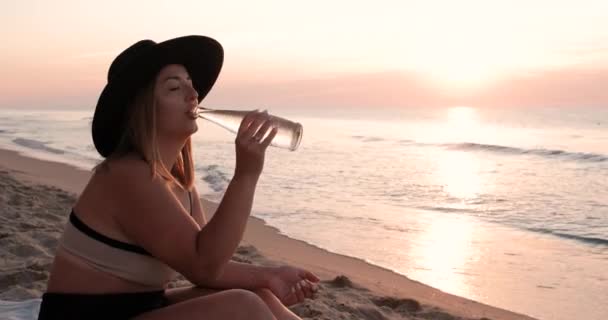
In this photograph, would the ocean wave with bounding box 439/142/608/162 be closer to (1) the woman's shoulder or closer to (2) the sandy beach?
(2) the sandy beach

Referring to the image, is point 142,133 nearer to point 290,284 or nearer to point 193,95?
point 193,95

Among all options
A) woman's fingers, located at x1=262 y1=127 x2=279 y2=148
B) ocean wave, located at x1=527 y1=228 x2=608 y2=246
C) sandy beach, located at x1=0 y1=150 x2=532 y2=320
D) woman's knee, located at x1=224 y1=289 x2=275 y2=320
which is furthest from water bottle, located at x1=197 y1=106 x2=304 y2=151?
ocean wave, located at x1=527 y1=228 x2=608 y2=246

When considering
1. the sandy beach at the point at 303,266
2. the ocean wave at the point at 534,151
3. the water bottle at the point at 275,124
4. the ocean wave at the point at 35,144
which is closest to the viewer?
the water bottle at the point at 275,124

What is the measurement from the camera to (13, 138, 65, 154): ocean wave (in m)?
20.4

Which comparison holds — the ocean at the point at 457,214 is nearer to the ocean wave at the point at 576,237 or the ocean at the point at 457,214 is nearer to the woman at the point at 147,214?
the ocean wave at the point at 576,237

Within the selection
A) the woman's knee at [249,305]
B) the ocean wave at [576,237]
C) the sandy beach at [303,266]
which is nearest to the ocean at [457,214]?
the ocean wave at [576,237]

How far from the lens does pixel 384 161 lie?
63.6ft

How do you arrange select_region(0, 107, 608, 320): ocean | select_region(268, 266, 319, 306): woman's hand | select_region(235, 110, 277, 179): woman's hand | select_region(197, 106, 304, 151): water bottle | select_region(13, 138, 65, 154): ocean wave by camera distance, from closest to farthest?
select_region(235, 110, 277, 179): woman's hand
select_region(197, 106, 304, 151): water bottle
select_region(268, 266, 319, 306): woman's hand
select_region(0, 107, 608, 320): ocean
select_region(13, 138, 65, 154): ocean wave

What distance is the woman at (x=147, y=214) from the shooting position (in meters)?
2.40

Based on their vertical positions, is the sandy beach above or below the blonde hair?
below

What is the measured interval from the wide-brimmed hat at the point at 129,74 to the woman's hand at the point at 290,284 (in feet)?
2.97

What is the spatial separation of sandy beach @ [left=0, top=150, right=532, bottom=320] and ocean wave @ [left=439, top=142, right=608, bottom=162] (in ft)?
47.4

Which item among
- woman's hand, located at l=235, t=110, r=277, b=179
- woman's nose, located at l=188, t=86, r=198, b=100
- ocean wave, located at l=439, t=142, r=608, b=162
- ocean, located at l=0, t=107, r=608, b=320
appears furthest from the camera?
→ ocean wave, located at l=439, t=142, r=608, b=162

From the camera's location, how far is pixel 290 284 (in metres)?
3.07
